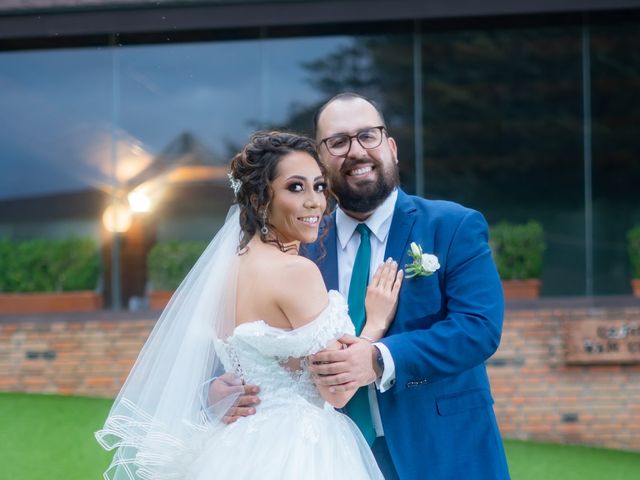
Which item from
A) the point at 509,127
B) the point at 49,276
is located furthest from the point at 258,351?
the point at 509,127

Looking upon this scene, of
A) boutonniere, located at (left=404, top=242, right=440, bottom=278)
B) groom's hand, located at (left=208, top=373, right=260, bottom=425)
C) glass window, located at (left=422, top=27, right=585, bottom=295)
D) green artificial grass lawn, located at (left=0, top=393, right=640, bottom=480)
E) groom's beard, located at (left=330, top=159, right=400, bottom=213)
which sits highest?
glass window, located at (left=422, top=27, right=585, bottom=295)

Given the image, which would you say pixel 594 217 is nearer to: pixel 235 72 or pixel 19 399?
pixel 235 72

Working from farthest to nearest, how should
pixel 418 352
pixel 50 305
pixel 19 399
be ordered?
pixel 50 305, pixel 19 399, pixel 418 352

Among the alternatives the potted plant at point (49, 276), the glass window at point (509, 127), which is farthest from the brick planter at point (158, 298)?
the glass window at point (509, 127)

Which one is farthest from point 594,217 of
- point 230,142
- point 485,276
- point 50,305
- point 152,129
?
point 485,276

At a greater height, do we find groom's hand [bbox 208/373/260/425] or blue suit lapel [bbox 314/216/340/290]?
blue suit lapel [bbox 314/216/340/290]

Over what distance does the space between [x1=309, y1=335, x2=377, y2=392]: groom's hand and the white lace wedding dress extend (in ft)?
0.13

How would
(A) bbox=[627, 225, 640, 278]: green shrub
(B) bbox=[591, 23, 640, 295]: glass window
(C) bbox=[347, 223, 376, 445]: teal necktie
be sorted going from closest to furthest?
(C) bbox=[347, 223, 376, 445]: teal necktie, (A) bbox=[627, 225, 640, 278]: green shrub, (B) bbox=[591, 23, 640, 295]: glass window

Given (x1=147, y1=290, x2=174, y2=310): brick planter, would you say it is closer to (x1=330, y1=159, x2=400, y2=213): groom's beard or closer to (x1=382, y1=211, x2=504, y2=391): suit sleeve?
(x1=330, y1=159, x2=400, y2=213): groom's beard

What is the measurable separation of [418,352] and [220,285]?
0.70m

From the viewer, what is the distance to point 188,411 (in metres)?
3.32

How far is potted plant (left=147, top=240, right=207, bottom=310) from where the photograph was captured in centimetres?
1028

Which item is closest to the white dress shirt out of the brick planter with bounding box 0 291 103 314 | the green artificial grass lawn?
the green artificial grass lawn

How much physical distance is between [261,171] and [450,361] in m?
0.88
